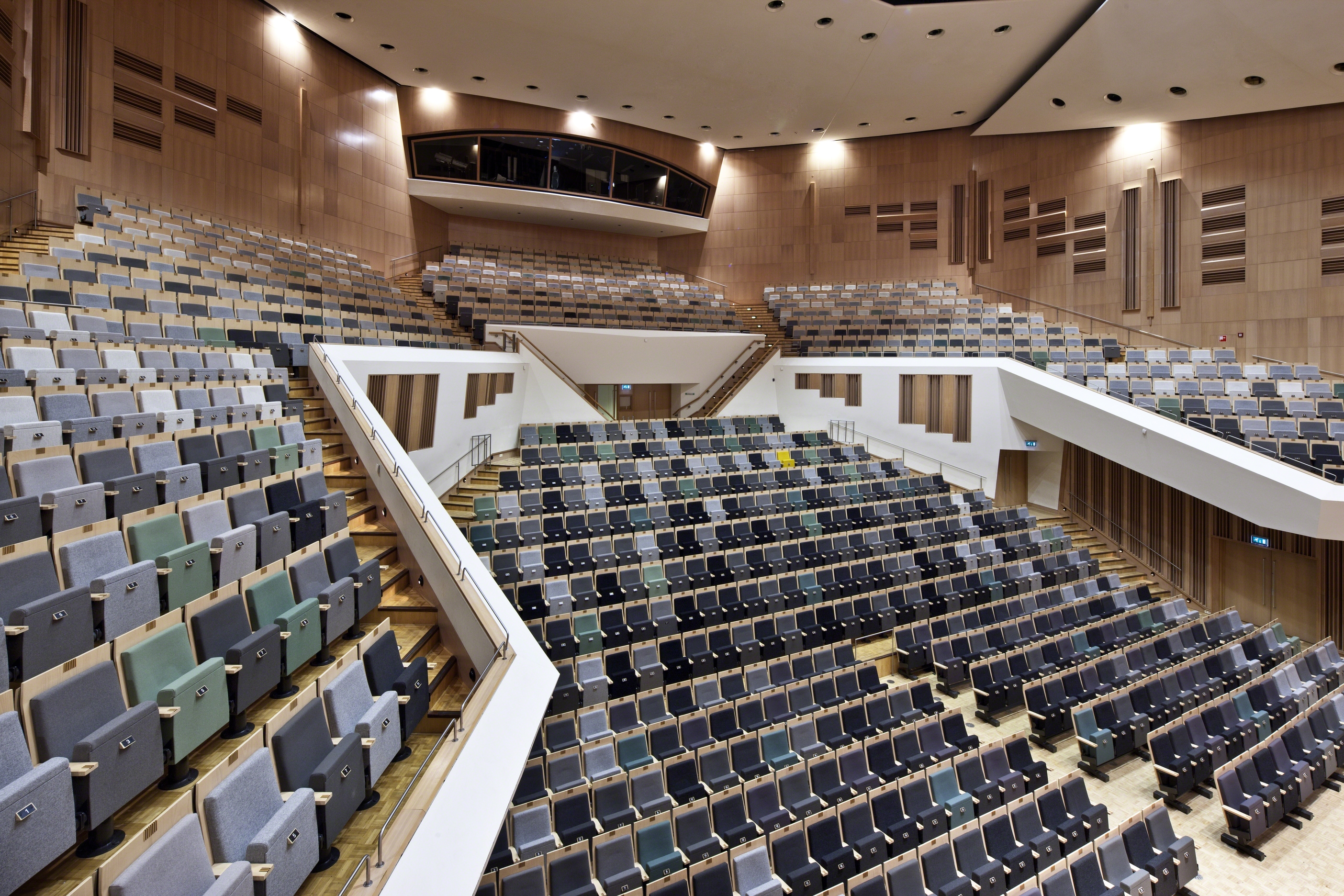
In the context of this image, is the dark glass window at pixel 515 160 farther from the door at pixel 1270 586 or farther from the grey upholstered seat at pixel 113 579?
the door at pixel 1270 586

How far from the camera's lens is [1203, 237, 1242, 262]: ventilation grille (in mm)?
7844

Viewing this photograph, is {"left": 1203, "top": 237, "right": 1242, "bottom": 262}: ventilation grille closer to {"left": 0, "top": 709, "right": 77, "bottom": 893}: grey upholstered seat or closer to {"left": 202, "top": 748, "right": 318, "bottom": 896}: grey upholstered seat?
{"left": 202, "top": 748, "right": 318, "bottom": 896}: grey upholstered seat

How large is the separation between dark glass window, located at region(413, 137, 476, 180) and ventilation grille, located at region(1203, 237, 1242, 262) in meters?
8.93

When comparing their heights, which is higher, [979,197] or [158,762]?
[979,197]

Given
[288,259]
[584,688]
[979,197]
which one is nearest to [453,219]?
[288,259]

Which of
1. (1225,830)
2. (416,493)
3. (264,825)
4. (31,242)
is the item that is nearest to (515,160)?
(31,242)

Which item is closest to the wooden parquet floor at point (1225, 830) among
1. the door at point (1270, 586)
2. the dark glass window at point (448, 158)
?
the door at point (1270, 586)

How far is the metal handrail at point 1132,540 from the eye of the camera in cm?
696

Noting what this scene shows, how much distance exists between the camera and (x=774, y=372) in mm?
9453

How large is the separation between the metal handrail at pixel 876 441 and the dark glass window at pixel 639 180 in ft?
14.8

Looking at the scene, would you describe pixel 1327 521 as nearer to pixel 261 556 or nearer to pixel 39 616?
pixel 261 556

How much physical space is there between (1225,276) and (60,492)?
10032 mm

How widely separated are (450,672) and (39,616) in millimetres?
1268

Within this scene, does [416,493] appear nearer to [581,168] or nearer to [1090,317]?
[581,168]
